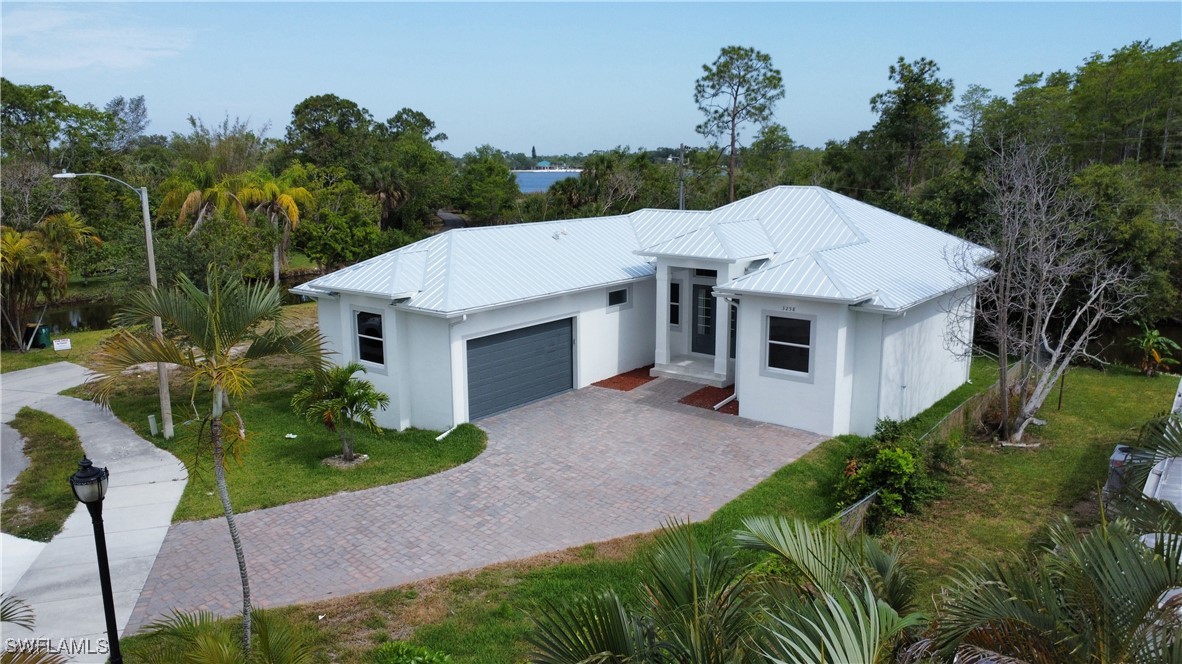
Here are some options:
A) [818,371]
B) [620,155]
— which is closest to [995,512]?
[818,371]

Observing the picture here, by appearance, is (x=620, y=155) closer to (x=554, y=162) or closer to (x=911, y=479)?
(x=911, y=479)

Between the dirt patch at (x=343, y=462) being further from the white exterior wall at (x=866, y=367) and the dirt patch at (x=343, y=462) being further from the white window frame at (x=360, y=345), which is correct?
the white exterior wall at (x=866, y=367)

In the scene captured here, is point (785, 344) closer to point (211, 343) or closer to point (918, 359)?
point (918, 359)

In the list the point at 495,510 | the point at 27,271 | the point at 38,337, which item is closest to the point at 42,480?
the point at 495,510

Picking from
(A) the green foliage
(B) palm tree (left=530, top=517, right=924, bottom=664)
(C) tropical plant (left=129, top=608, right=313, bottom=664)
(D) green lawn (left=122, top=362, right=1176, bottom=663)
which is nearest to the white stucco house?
(D) green lawn (left=122, top=362, right=1176, bottom=663)

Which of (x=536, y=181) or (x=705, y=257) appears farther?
(x=536, y=181)

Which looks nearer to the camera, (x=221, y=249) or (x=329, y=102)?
(x=221, y=249)
